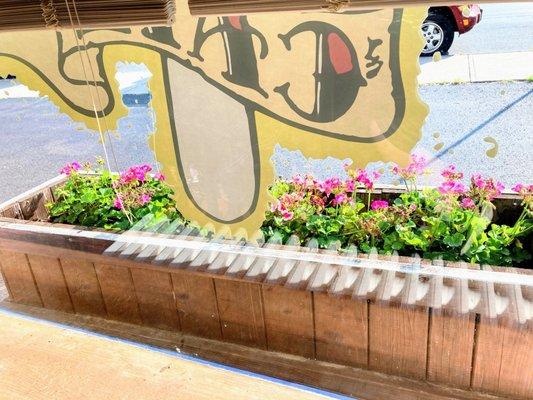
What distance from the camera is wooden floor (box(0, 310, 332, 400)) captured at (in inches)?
32.1

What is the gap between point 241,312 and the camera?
1475mm

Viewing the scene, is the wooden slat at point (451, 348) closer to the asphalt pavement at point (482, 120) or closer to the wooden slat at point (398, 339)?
the wooden slat at point (398, 339)

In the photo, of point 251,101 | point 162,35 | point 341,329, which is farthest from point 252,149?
point 341,329

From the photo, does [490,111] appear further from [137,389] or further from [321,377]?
[137,389]

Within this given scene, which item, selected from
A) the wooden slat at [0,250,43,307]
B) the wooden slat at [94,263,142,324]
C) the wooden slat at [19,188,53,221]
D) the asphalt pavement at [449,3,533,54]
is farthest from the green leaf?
the wooden slat at [19,188,53,221]

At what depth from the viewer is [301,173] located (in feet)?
5.41

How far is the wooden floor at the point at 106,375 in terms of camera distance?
82 cm

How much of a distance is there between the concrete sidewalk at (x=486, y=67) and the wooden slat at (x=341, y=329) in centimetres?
66

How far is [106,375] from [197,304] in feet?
2.19

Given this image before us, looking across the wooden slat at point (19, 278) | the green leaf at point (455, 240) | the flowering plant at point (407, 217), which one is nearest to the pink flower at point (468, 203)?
the flowering plant at point (407, 217)

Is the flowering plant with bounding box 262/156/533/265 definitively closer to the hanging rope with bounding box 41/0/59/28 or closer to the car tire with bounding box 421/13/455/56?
the car tire with bounding box 421/13/455/56

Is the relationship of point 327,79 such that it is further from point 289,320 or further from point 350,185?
point 289,320

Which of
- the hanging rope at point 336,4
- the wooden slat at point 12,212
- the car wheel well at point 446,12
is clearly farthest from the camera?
the wooden slat at point 12,212

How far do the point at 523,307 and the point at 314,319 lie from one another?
0.57 meters
